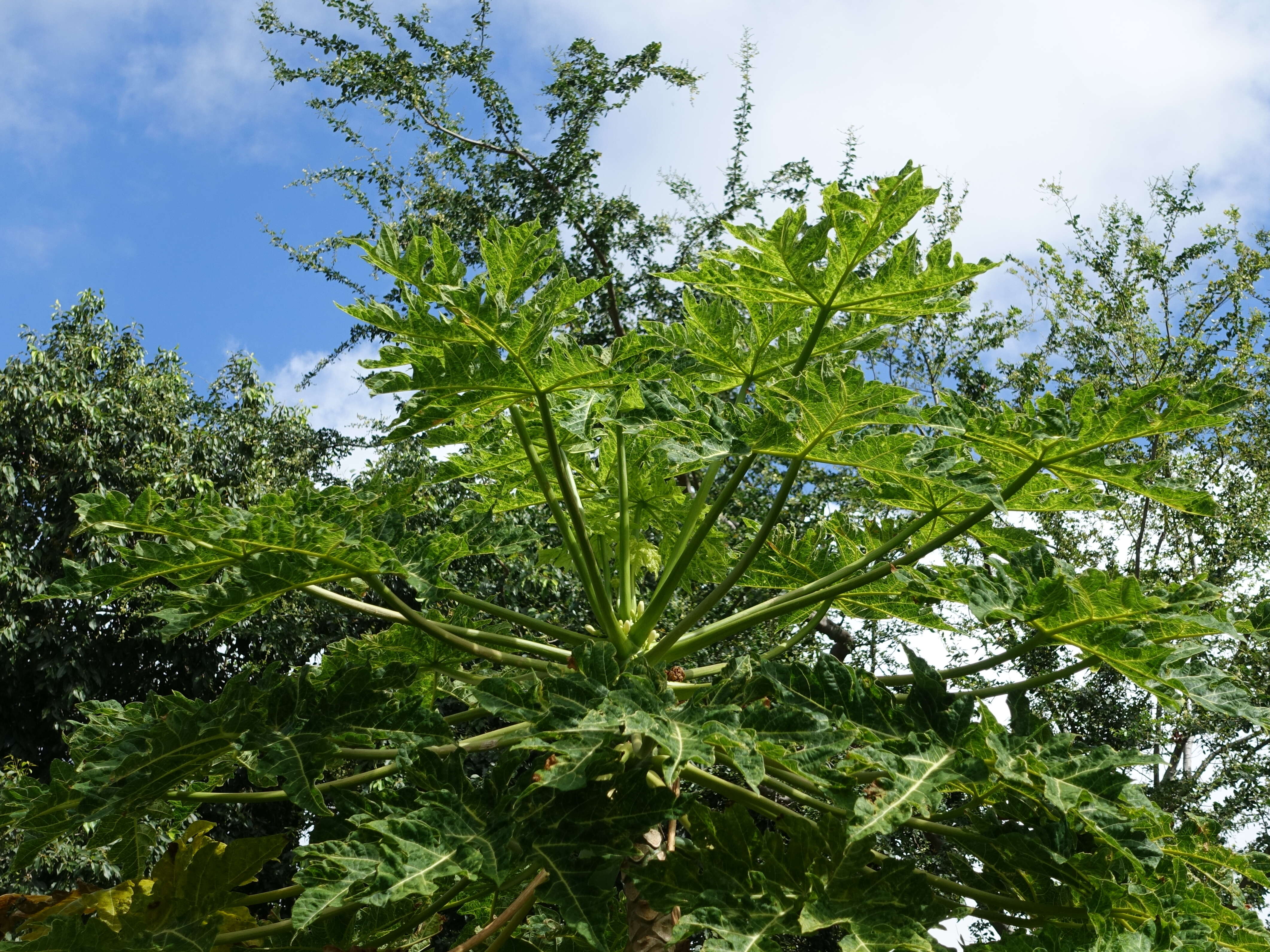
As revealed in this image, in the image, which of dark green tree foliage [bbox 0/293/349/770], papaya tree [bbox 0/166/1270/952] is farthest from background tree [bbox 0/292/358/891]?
papaya tree [bbox 0/166/1270/952]

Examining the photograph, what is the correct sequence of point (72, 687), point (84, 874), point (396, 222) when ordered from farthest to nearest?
point (396, 222), point (72, 687), point (84, 874)

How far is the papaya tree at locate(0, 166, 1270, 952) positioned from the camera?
4.74 ft

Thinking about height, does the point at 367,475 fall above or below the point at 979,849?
above

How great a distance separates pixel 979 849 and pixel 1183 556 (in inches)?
329

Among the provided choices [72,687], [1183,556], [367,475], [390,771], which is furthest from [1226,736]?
[72,687]

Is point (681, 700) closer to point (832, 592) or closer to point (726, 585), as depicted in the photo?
point (726, 585)

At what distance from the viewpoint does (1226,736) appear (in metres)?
8.48

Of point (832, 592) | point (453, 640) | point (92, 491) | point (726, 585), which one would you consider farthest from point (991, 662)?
point (92, 491)

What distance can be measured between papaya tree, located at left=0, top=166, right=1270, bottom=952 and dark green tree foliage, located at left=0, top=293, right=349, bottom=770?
6.69 meters

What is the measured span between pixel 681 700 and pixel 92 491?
24.4ft

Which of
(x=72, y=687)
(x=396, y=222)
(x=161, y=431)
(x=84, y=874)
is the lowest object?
(x=84, y=874)

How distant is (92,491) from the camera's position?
7.93 meters

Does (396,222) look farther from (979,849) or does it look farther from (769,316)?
(979,849)

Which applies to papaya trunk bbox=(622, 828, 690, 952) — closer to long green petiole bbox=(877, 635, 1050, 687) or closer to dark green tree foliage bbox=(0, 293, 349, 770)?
long green petiole bbox=(877, 635, 1050, 687)
